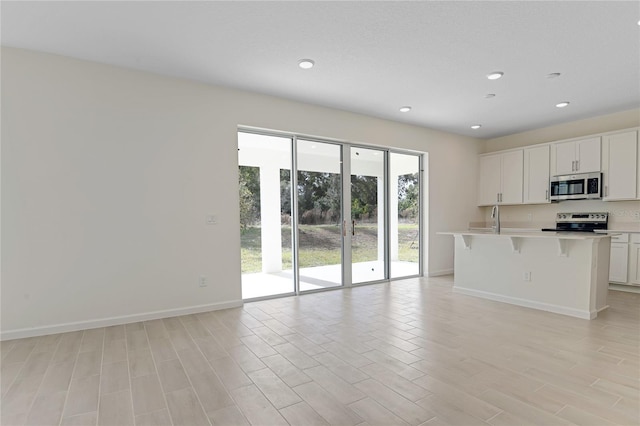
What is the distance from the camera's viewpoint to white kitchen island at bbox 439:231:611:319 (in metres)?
3.81

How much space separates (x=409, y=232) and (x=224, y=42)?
4.73 m

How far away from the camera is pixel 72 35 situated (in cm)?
301

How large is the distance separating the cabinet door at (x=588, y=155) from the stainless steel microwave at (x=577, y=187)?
0.35ft

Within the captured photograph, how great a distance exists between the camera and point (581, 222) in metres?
5.81

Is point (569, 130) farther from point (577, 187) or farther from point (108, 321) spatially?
point (108, 321)

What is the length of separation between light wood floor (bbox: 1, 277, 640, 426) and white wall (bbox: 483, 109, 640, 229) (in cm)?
226

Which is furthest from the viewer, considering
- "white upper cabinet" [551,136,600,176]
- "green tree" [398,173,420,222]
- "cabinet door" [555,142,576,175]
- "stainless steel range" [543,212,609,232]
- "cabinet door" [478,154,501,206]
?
"cabinet door" [478,154,501,206]

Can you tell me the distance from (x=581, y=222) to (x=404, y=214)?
10.1 feet

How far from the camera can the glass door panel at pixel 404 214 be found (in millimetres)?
6195

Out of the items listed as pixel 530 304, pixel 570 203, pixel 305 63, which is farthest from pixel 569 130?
pixel 305 63

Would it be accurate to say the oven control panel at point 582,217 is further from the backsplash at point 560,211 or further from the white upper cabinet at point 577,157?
the white upper cabinet at point 577,157

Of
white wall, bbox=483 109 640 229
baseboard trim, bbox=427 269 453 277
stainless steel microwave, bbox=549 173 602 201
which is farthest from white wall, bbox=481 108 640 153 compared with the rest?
baseboard trim, bbox=427 269 453 277

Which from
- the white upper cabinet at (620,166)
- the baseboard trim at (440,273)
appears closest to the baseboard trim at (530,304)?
the baseboard trim at (440,273)

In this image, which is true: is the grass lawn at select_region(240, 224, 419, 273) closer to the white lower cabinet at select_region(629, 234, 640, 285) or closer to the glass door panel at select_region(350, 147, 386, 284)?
the glass door panel at select_region(350, 147, 386, 284)
